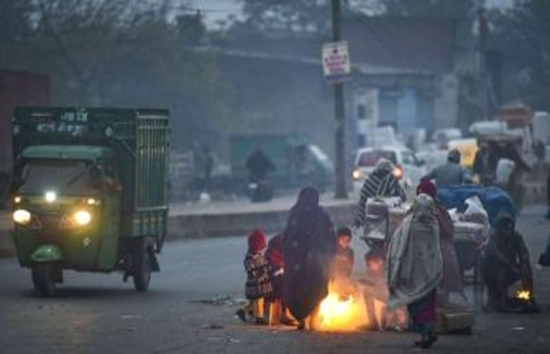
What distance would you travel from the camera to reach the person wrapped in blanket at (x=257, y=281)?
16.2m

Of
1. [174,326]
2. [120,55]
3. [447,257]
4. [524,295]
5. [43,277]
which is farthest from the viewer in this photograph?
[120,55]

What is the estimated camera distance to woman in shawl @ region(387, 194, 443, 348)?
14306mm

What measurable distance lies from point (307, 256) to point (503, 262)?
3265 millimetres

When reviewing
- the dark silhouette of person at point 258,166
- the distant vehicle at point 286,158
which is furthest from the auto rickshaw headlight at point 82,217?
the distant vehicle at point 286,158

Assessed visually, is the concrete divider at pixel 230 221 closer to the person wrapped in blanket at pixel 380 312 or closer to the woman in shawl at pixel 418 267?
the person wrapped in blanket at pixel 380 312

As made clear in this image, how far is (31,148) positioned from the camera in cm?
1961

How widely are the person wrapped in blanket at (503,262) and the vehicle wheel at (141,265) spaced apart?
17.0 feet

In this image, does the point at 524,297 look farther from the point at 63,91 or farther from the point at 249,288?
the point at 63,91

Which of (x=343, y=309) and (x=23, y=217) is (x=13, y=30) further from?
(x=343, y=309)

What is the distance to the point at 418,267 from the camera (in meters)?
14.4

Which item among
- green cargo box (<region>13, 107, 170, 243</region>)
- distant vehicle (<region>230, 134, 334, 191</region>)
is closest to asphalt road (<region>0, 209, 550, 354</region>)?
green cargo box (<region>13, 107, 170, 243</region>)

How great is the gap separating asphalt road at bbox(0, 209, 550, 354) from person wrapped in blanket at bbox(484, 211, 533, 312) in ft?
1.18

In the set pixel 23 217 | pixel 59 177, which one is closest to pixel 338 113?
pixel 59 177

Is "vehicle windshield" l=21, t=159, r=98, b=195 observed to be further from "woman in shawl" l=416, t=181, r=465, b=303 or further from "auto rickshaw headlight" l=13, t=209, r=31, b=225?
"woman in shawl" l=416, t=181, r=465, b=303
